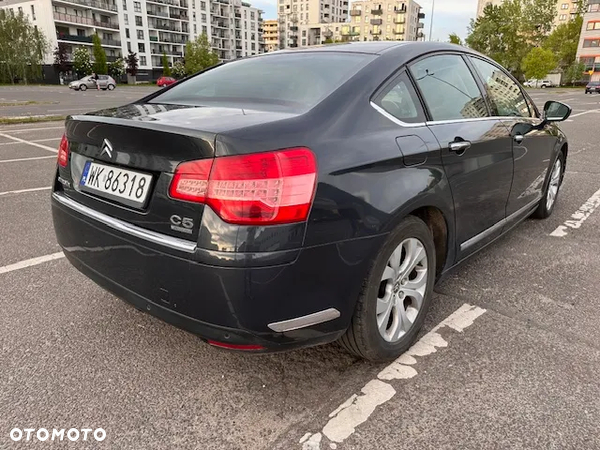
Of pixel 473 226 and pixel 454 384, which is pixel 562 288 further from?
pixel 454 384

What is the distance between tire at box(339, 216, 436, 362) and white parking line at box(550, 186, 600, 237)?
8.14 ft

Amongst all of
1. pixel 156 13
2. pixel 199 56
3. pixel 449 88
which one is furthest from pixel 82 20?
pixel 449 88

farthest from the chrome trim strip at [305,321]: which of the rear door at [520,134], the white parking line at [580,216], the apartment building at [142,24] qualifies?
the apartment building at [142,24]

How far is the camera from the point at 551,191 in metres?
4.68

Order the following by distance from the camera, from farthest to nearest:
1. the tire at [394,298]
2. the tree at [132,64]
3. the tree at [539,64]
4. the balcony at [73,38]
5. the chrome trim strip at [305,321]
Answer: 1. the tree at [132,64]
2. the tree at [539,64]
3. the balcony at [73,38]
4. the tire at [394,298]
5. the chrome trim strip at [305,321]

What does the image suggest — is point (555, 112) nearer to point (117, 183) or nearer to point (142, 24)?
point (117, 183)

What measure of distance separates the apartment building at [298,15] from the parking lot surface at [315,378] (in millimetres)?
149383

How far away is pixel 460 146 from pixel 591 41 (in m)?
92.9

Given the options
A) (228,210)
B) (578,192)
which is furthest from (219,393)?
(578,192)

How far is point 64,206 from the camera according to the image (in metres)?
2.40

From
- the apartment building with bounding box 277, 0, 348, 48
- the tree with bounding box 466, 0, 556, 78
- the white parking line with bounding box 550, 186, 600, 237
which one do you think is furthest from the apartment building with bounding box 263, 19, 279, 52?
the white parking line with bounding box 550, 186, 600, 237

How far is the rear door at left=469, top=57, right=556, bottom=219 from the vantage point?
3291 mm

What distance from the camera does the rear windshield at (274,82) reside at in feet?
7.39

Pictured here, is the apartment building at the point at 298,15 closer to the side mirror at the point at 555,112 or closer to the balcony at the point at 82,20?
the balcony at the point at 82,20
